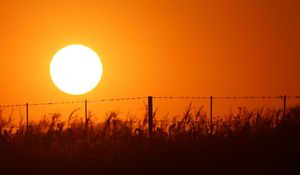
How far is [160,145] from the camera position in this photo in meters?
14.7

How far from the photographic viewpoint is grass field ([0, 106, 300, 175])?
13250mm

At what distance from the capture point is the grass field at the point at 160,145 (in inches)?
522

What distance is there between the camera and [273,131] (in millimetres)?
15531

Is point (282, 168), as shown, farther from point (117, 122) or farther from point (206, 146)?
point (117, 122)

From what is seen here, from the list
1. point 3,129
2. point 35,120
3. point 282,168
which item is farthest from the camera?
point 35,120

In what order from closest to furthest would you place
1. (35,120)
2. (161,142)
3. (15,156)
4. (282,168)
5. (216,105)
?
(282,168)
(15,156)
(161,142)
(35,120)
(216,105)

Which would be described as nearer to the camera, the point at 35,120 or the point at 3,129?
the point at 3,129

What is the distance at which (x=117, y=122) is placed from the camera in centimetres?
1633

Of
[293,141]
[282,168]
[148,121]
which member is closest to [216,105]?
[148,121]

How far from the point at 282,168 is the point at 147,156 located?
2709 millimetres

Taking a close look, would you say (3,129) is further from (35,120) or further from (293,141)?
(293,141)

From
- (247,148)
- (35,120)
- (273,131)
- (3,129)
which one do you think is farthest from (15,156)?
(273,131)

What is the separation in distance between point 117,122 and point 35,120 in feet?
7.35

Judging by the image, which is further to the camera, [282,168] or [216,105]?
[216,105]
